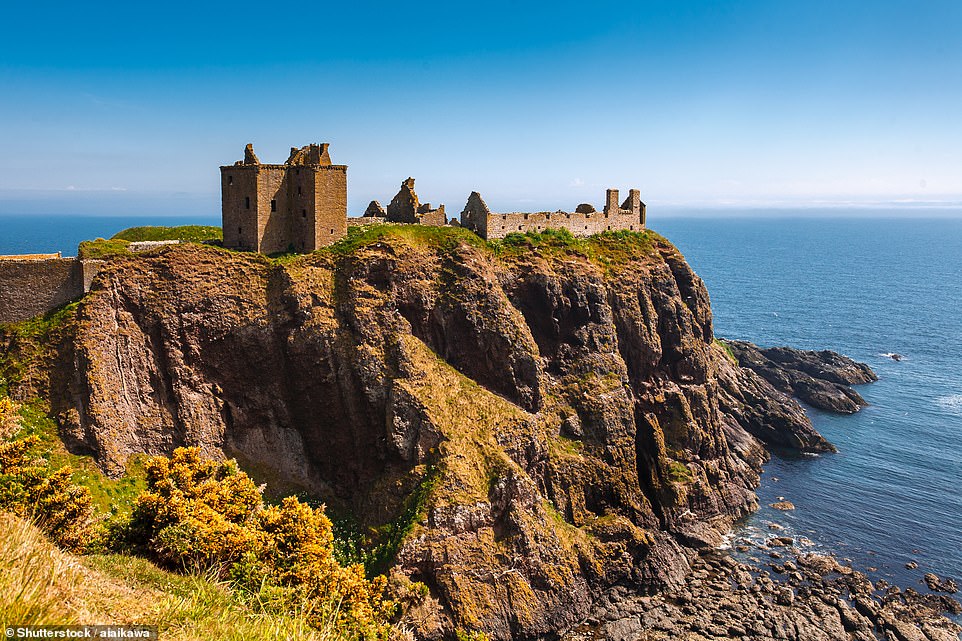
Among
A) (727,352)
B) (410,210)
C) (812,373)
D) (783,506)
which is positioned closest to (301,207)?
(410,210)

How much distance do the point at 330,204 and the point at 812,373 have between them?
84.5m

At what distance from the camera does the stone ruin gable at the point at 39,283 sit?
48.4 m

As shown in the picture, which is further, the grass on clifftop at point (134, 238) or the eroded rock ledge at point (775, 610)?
the grass on clifftop at point (134, 238)

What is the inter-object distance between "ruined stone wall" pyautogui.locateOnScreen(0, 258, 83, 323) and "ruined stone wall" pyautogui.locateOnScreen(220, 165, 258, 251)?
38.7ft

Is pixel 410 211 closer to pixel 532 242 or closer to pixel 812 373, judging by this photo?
pixel 532 242

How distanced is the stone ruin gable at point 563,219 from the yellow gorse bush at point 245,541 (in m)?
39.0

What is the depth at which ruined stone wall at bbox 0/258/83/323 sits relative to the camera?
4838 centimetres

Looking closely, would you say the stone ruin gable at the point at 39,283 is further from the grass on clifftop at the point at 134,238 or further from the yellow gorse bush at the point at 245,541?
the yellow gorse bush at the point at 245,541

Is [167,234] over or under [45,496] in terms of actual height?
over

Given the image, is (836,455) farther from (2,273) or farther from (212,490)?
(2,273)

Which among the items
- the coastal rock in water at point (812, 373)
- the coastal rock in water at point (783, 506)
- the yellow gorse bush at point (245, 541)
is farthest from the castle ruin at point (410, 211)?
the coastal rock in water at point (812, 373)

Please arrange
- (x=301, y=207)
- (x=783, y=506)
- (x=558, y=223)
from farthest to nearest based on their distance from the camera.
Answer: (x=558, y=223) → (x=783, y=506) → (x=301, y=207)

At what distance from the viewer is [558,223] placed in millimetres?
73750

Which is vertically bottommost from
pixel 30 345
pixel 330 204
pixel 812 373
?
pixel 812 373
